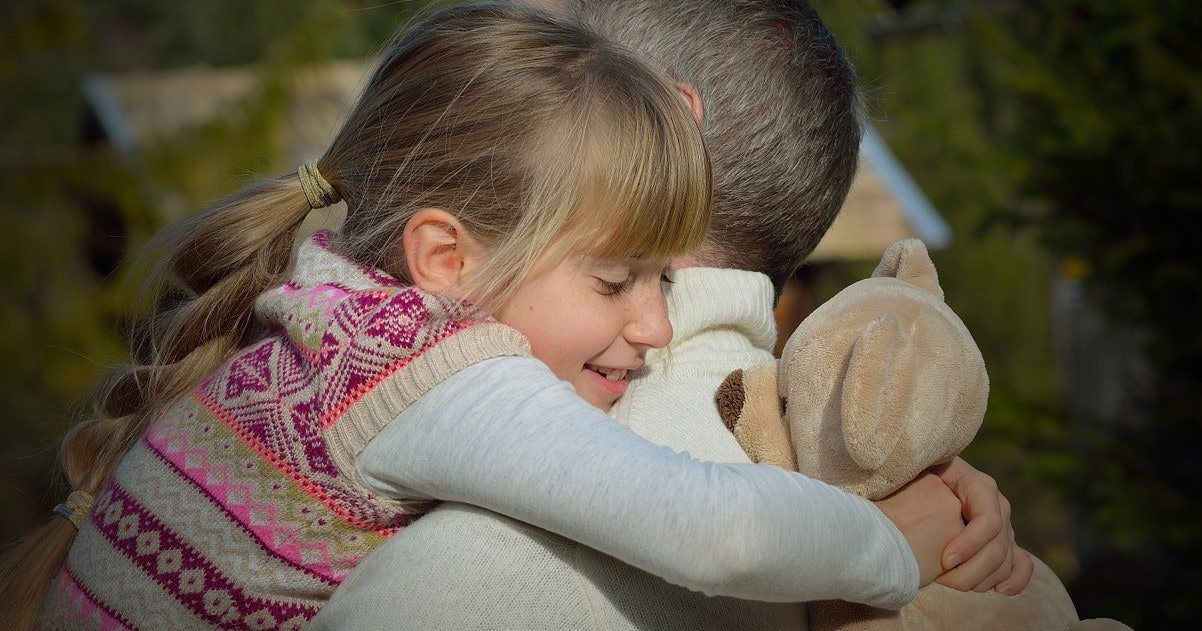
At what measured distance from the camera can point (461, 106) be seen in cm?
167

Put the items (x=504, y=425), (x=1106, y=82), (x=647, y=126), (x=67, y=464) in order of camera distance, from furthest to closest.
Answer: (x=1106, y=82)
(x=67, y=464)
(x=647, y=126)
(x=504, y=425)

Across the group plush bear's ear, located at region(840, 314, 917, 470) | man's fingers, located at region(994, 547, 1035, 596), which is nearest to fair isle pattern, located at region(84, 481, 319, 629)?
plush bear's ear, located at region(840, 314, 917, 470)

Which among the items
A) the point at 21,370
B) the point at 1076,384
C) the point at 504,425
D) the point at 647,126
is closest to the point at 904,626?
the point at 504,425

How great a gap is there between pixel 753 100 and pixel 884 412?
73 centimetres

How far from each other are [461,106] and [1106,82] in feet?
13.1

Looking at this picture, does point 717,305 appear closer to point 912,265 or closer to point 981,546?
point 912,265

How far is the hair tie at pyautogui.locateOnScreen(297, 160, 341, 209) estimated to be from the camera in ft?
6.22

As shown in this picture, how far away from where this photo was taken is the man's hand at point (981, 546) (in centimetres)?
153

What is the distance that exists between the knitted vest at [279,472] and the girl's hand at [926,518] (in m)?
0.53

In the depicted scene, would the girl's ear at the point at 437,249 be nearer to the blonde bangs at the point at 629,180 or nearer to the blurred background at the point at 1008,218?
the blonde bangs at the point at 629,180

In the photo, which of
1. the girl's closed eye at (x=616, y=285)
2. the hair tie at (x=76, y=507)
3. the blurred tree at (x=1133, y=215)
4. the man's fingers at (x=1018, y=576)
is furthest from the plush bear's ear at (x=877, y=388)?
the blurred tree at (x=1133, y=215)

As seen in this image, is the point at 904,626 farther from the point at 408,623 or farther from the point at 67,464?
the point at 67,464

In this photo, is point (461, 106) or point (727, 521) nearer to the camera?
point (727, 521)

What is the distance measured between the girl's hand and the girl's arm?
59 mm
